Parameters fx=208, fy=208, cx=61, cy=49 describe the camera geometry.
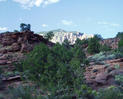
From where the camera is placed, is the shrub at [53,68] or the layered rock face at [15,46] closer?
the shrub at [53,68]

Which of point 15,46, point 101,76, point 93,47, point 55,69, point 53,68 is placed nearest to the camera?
point 55,69

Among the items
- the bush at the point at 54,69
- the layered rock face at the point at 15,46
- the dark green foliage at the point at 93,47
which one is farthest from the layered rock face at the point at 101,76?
the dark green foliage at the point at 93,47

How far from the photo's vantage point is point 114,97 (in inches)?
332

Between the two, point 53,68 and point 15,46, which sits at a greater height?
point 15,46

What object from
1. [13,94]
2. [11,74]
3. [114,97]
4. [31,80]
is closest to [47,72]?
[31,80]

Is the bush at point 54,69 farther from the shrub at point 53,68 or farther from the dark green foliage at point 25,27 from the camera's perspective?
the dark green foliage at point 25,27

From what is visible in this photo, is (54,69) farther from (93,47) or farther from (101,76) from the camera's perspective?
(93,47)

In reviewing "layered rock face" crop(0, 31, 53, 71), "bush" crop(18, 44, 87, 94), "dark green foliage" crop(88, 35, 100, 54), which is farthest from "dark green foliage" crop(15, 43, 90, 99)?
"dark green foliage" crop(88, 35, 100, 54)

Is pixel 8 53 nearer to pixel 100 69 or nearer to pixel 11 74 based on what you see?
pixel 11 74

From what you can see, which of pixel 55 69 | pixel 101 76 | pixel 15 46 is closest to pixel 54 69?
pixel 55 69

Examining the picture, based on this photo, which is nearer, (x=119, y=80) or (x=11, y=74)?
(x=119, y=80)

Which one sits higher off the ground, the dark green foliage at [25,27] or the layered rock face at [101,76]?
the dark green foliage at [25,27]

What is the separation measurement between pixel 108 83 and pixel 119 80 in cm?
98

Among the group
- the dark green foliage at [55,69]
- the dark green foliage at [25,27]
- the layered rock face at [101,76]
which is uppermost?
the dark green foliage at [25,27]
